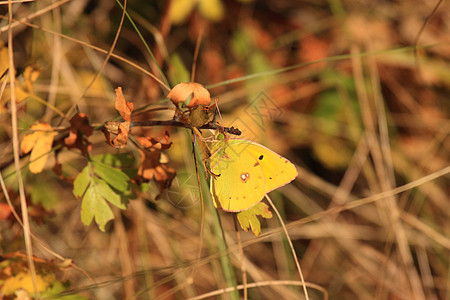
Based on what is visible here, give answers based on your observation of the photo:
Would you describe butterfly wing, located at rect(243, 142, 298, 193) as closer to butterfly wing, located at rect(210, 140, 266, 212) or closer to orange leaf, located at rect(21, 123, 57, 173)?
butterfly wing, located at rect(210, 140, 266, 212)

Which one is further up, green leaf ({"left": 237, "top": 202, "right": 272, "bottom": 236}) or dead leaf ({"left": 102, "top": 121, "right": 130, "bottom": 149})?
dead leaf ({"left": 102, "top": 121, "right": 130, "bottom": 149})

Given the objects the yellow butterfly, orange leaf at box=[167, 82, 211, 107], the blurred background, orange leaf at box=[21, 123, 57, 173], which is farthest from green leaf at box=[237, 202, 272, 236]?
the blurred background

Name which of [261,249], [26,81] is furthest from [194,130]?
[261,249]

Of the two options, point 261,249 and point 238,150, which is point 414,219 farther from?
point 238,150

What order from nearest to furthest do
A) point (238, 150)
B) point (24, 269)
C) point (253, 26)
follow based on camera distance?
point (238, 150) < point (24, 269) < point (253, 26)

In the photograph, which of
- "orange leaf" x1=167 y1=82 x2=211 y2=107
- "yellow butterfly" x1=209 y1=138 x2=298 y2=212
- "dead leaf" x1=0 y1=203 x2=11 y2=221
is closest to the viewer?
"orange leaf" x1=167 y1=82 x2=211 y2=107

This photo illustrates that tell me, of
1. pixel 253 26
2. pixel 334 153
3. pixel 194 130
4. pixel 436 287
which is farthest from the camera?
pixel 253 26

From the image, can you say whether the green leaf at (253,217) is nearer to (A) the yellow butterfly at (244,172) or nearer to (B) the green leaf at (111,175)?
(A) the yellow butterfly at (244,172)
